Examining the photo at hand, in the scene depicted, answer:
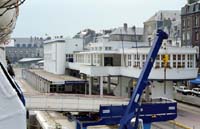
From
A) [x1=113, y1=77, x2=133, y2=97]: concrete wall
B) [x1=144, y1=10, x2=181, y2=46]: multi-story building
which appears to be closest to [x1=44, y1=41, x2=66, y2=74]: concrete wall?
[x1=113, y1=77, x2=133, y2=97]: concrete wall

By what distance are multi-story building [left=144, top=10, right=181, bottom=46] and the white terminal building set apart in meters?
25.8

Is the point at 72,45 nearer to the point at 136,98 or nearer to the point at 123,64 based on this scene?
the point at 123,64

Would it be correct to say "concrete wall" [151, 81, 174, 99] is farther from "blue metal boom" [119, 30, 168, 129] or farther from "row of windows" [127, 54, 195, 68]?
"blue metal boom" [119, 30, 168, 129]

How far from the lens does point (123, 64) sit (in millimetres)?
39469

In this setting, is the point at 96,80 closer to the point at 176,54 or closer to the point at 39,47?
the point at 176,54

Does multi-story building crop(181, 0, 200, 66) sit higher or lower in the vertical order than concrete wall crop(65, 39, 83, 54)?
higher

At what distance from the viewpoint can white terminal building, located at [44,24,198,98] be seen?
33.6 metres

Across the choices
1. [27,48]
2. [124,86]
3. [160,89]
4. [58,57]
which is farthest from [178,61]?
[27,48]

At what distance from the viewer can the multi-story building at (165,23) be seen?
247 feet

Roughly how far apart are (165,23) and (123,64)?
40.3 m

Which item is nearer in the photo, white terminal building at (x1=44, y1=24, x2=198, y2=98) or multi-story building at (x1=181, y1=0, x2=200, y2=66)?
white terminal building at (x1=44, y1=24, x2=198, y2=98)

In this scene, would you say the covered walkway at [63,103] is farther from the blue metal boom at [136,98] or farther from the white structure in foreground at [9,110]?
the white structure in foreground at [9,110]

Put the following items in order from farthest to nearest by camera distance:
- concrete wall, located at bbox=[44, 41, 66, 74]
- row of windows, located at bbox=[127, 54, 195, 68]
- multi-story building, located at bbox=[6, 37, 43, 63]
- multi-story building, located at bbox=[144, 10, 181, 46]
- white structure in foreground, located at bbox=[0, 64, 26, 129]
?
multi-story building, located at bbox=[6, 37, 43, 63], multi-story building, located at bbox=[144, 10, 181, 46], concrete wall, located at bbox=[44, 41, 66, 74], row of windows, located at bbox=[127, 54, 195, 68], white structure in foreground, located at bbox=[0, 64, 26, 129]

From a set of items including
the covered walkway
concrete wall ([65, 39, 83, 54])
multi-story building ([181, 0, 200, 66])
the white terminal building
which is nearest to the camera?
the covered walkway
